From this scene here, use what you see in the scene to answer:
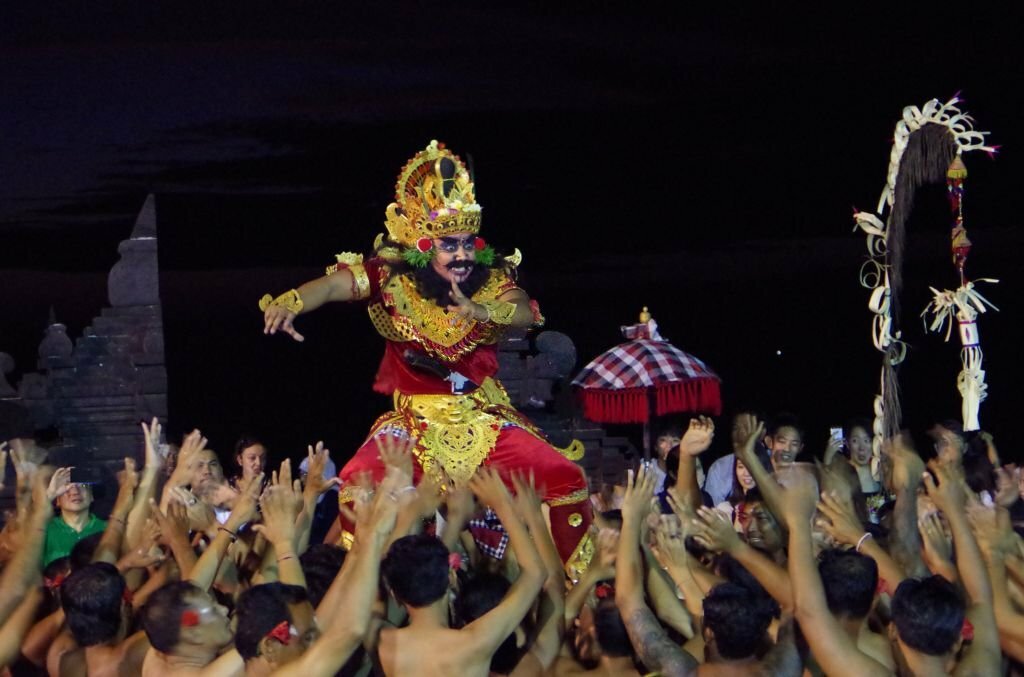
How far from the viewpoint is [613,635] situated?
3.97 meters

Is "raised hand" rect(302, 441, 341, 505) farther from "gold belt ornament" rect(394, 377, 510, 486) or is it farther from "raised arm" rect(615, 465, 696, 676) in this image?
"raised arm" rect(615, 465, 696, 676)

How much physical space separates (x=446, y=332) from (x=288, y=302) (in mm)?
598

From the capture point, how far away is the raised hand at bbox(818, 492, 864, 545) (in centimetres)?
428

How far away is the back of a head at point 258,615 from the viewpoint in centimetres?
363

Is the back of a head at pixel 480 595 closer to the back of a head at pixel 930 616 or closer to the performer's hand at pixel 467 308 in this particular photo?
the back of a head at pixel 930 616

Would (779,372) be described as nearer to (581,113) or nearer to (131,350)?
(581,113)

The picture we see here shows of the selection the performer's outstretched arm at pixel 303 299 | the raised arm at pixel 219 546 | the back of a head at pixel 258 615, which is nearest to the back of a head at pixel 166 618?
the back of a head at pixel 258 615

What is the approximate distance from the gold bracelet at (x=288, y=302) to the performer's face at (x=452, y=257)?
1.73 ft

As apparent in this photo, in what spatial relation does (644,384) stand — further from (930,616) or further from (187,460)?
(930,616)

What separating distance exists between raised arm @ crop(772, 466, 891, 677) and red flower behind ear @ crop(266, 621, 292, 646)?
1.14 meters

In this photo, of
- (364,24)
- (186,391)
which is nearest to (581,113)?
(364,24)

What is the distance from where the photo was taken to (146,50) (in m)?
9.36

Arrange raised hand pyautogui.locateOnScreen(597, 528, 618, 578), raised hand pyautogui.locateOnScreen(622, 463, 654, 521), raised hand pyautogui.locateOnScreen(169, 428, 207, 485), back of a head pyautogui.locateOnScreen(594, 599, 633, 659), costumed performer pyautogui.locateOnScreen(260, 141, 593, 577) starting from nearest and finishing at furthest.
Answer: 1. back of a head pyautogui.locateOnScreen(594, 599, 633, 659)
2. raised hand pyautogui.locateOnScreen(622, 463, 654, 521)
3. raised hand pyautogui.locateOnScreen(597, 528, 618, 578)
4. raised hand pyautogui.locateOnScreen(169, 428, 207, 485)
5. costumed performer pyautogui.locateOnScreen(260, 141, 593, 577)

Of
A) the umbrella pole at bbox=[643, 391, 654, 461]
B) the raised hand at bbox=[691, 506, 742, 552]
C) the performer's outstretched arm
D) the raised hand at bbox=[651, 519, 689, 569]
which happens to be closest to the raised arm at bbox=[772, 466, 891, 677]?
the raised hand at bbox=[691, 506, 742, 552]
